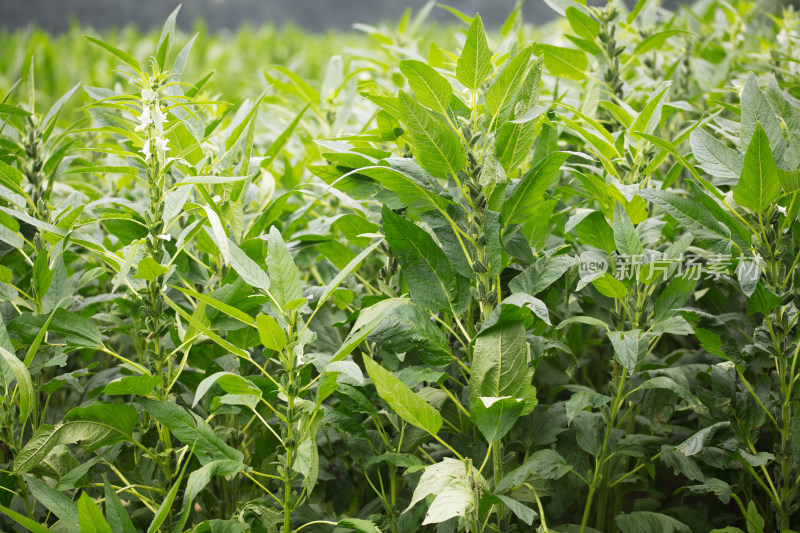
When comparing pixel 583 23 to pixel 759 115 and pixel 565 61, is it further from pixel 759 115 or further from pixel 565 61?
pixel 759 115

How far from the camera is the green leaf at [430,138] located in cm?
87

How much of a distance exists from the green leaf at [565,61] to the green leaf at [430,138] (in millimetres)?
537

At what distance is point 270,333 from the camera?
2.68ft

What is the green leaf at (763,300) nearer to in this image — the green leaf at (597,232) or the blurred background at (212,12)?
the green leaf at (597,232)

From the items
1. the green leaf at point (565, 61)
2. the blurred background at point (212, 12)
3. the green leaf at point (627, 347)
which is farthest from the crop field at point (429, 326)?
the blurred background at point (212, 12)

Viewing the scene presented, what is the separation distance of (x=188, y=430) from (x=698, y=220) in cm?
87

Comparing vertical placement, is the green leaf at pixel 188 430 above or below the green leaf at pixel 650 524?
above

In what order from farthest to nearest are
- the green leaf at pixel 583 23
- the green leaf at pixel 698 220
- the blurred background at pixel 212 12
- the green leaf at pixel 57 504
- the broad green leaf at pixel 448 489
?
the blurred background at pixel 212 12 < the green leaf at pixel 583 23 < the green leaf at pixel 698 220 < the green leaf at pixel 57 504 < the broad green leaf at pixel 448 489

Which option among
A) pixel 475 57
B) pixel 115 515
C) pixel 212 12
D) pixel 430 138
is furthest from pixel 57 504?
pixel 212 12

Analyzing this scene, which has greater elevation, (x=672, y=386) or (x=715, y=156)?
(x=715, y=156)

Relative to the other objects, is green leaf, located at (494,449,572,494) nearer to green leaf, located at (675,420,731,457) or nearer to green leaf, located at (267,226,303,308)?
green leaf, located at (675,420,731,457)

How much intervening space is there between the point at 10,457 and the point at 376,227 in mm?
888

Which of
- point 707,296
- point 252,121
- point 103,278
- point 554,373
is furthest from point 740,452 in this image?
point 103,278

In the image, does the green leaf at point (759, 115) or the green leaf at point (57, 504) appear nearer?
the green leaf at point (57, 504)
